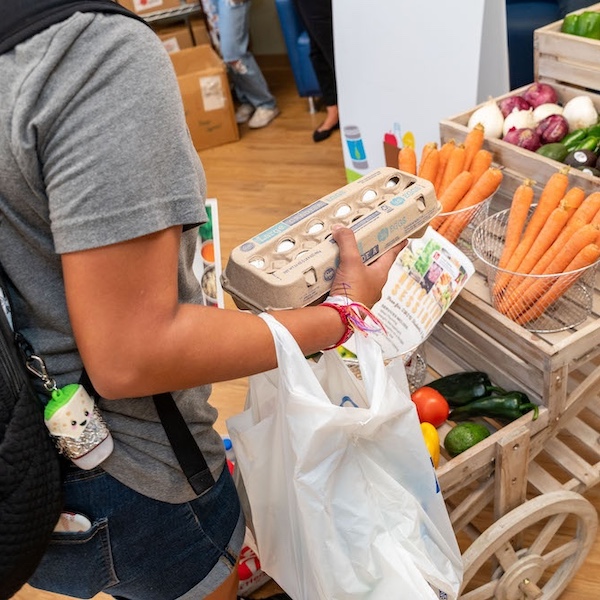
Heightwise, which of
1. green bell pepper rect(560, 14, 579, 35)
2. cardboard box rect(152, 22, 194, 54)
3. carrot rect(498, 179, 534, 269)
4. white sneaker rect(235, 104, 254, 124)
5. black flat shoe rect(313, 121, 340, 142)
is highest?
green bell pepper rect(560, 14, 579, 35)

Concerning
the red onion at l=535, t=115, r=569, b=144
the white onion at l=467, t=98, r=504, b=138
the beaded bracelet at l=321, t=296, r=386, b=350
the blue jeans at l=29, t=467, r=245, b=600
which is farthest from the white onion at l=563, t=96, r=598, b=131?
the blue jeans at l=29, t=467, r=245, b=600

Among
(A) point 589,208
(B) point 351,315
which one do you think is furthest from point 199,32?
→ (B) point 351,315

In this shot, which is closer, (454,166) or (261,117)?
(454,166)

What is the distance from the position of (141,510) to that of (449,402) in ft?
2.41

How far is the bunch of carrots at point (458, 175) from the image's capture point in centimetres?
152

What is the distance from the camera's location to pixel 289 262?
1.01 meters

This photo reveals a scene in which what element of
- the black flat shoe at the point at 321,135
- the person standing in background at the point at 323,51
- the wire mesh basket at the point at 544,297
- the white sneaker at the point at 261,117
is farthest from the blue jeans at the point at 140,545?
the white sneaker at the point at 261,117

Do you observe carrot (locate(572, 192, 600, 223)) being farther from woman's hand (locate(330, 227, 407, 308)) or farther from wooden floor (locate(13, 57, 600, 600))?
wooden floor (locate(13, 57, 600, 600))

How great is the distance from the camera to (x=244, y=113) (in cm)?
432

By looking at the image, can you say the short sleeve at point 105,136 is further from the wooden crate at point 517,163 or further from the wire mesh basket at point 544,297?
the wooden crate at point 517,163

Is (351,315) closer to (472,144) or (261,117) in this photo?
(472,144)

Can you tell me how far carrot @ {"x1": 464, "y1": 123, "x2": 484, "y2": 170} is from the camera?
1614 mm

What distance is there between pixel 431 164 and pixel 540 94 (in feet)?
1.45

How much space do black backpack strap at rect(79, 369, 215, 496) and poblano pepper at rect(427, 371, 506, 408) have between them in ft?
2.13
